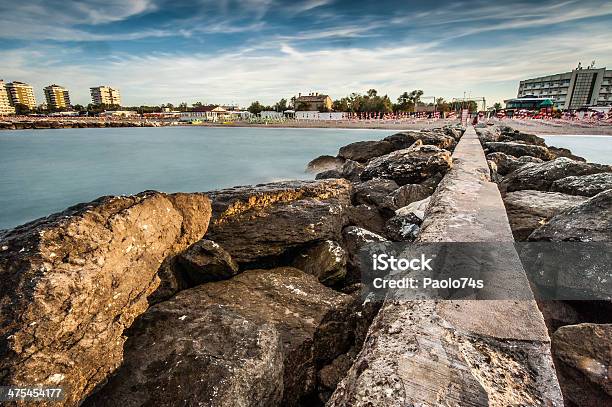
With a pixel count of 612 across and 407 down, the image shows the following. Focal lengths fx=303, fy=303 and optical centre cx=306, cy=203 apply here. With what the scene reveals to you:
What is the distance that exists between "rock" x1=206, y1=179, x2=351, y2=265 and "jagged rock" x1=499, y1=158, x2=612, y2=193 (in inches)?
125

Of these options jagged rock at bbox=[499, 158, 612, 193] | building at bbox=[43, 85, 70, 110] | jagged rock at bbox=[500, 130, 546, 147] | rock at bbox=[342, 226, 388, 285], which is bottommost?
rock at bbox=[342, 226, 388, 285]

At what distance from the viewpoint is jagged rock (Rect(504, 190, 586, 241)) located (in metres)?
3.12

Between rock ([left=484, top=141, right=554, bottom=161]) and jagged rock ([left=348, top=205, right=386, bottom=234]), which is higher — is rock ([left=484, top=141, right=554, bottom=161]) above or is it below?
above

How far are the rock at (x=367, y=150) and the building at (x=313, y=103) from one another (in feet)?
275

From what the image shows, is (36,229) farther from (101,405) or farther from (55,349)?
(101,405)

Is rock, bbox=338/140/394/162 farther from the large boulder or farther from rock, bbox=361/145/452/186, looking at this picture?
the large boulder

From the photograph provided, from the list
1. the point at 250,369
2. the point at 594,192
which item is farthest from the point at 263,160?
the point at 250,369

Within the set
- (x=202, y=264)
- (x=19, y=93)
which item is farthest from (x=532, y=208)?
(x=19, y=93)

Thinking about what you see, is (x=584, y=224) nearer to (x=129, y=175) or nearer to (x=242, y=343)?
(x=242, y=343)

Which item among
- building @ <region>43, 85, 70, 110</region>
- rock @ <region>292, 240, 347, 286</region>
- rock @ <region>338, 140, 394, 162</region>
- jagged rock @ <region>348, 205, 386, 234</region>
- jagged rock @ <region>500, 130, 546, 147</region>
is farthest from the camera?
building @ <region>43, 85, 70, 110</region>

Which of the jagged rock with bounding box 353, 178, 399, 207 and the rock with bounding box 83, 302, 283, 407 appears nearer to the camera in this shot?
the rock with bounding box 83, 302, 283, 407

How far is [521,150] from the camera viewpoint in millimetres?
8703

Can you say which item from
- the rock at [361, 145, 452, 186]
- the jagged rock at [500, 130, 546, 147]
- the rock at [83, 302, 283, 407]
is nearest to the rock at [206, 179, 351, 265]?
the rock at [83, 302, 283, 407]

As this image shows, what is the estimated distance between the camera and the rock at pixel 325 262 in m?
3.02
